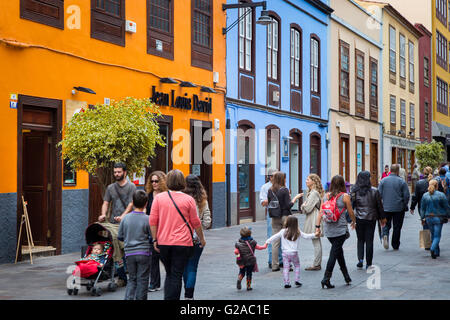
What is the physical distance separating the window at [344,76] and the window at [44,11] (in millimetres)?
19405

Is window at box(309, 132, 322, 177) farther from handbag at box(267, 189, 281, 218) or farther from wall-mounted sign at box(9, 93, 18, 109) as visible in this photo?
wall-mounted sign at box(9, 93, 18, 109)

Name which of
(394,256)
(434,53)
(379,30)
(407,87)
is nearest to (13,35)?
(394,256)

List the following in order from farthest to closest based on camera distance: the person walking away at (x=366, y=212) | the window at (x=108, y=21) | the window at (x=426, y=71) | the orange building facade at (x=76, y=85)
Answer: the window at (x=426, y=71), the window at (x=108, y=21), the orange building facade at (x=76, y=85), the person walking away at (x=366, y=212)

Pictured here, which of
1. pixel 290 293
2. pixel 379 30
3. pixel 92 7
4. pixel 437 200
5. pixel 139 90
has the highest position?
pixel 379 30

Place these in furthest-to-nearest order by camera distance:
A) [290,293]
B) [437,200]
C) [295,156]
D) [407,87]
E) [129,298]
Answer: [407,87] < [295,156] < [437,200] < [290,293] < [129,298]

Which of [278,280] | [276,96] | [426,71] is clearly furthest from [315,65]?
[426,71]

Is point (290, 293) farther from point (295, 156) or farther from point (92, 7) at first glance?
point (295, 156)

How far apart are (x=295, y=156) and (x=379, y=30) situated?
14.3 meters

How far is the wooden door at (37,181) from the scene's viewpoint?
13805 millimetres

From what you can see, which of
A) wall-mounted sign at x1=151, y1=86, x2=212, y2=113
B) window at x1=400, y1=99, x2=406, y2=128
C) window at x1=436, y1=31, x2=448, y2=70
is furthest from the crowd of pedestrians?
window at x1=436, y1=31, x2=448, y2=70

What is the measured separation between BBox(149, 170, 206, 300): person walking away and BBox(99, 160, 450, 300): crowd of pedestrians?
0.01 meters

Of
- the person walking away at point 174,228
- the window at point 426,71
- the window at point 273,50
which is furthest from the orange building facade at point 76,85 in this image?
the window at point 426,71

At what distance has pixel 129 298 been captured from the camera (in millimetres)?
7848

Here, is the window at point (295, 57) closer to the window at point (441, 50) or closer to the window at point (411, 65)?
the window at point (411, 65)
